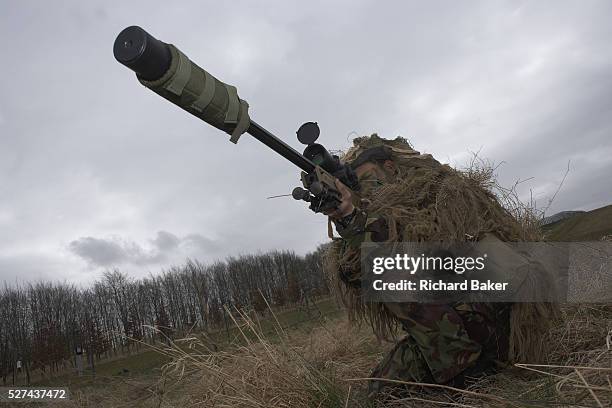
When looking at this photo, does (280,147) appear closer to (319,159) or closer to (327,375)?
(319,159)

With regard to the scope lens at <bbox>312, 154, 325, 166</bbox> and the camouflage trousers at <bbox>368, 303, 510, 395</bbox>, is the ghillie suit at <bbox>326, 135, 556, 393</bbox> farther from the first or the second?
the scope lens at <bbox>312, 154, 325, 166</bbox>

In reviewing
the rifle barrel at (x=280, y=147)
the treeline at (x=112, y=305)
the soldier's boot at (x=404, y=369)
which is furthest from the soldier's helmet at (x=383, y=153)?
the treeline at (x=112, y=305)

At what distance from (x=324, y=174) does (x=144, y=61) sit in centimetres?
143

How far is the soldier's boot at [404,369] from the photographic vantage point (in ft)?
10.7

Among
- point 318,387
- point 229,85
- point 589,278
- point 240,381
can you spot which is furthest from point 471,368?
point 589,278

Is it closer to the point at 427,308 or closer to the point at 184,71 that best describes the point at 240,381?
the point at 427,308

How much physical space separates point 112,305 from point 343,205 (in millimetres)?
76146

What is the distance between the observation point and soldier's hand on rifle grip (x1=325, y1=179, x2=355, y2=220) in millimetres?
3087

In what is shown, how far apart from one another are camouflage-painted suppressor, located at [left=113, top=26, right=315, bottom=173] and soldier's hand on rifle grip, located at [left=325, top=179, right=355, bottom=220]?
845 mm

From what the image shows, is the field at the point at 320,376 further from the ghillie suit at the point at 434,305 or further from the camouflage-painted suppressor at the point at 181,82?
the camouflage-painted suppressor at the point at 181,82

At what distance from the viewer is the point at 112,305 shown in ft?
230

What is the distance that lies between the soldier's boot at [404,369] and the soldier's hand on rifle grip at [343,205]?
1203mm

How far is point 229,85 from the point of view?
8.09ft

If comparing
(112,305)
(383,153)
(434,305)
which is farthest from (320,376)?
(112,305)
